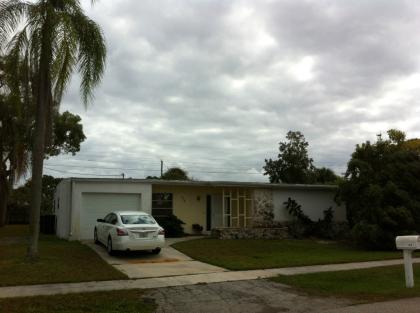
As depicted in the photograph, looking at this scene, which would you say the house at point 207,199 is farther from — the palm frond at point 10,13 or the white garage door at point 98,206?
the palm frond at point 10,13

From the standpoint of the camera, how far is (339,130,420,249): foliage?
64.1 feet

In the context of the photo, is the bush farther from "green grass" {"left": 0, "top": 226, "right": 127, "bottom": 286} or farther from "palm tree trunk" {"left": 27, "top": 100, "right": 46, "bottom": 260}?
"palm tree trunk" {"left": 27, "top": 100, "right": 46, "bottom": 260}

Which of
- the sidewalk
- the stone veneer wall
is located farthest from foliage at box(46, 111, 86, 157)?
the sidewalk

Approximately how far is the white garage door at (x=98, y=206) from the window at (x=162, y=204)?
222 cm

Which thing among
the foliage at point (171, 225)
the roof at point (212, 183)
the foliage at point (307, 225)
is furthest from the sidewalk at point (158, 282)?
the roof at point (212, 183)

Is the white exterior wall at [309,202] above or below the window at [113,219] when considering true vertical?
above

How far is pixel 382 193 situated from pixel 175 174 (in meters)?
40.0

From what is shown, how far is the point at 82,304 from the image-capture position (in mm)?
8430

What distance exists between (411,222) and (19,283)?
15551mm

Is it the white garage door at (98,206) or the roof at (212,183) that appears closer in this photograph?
the white garage door at (98,206)

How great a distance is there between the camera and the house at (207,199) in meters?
22.8

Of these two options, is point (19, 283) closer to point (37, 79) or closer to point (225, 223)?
point (37, 79)

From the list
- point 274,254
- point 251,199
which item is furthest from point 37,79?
point 251,199

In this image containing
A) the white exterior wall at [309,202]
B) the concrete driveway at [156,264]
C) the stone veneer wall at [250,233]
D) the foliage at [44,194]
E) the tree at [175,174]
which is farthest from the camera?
Answer: the tree at [175,174]
